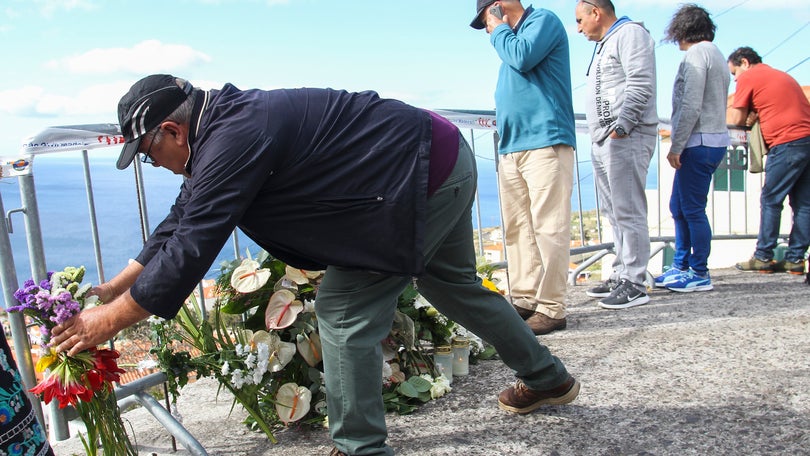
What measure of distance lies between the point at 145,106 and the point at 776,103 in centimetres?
530

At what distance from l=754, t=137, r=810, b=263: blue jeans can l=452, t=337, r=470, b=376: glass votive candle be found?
3709 millimetres

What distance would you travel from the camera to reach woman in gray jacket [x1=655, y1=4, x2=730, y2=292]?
4762mm

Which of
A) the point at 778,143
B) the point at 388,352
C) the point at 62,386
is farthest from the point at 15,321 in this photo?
the point at 778,143

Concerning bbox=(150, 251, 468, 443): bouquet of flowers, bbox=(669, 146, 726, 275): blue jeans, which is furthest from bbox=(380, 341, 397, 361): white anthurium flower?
bbox=(669, 146, 726, 275): blue jeans

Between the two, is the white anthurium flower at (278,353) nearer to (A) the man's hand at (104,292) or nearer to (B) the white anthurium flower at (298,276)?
(B) the white anthurium flower at (298,276)

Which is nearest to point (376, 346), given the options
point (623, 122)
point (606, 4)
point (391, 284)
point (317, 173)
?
point (391, 284)

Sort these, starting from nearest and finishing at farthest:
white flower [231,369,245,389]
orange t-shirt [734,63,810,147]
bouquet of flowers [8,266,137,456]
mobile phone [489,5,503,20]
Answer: bouquet of flowers [8,266,137,456] → white flower [231,369,245,389] → mobile phone [489,5,503,20] → orange t-shirt [734,63,810,147]

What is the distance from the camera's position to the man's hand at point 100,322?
1907mm

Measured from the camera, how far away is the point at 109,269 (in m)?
3.12

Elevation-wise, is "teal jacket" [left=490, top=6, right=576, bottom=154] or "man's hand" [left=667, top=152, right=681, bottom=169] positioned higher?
"teal jacket" [left=490, top=6, right=576, bottom=154]

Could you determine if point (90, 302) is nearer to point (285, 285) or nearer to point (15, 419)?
point (15, 419)

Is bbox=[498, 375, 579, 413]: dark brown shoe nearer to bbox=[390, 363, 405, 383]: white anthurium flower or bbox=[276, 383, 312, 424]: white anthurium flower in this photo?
bbox=[390, 363, 405, 383]: white anthurium flower

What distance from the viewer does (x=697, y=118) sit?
4.76m

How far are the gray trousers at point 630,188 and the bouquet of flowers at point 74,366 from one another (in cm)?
331
